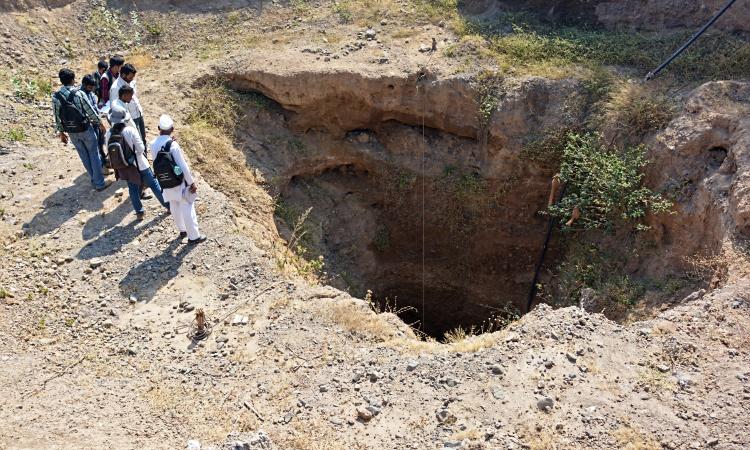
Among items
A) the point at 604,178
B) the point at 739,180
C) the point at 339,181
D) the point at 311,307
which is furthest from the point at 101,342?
the point at 739,180

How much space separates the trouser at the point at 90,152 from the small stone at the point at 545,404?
5.99m

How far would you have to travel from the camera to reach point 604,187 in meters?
8.44

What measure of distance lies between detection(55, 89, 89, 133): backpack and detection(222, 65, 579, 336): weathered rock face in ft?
9.01

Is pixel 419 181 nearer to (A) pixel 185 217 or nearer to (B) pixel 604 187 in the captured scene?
(B) pixel 604 187

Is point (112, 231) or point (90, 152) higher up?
point (90, 152)

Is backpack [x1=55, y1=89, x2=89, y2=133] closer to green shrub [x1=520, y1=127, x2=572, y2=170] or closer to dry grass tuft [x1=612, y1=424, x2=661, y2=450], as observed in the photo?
green shrub [x1=520, y1=127, x2=572, y2=170]

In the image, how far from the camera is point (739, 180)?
738cm

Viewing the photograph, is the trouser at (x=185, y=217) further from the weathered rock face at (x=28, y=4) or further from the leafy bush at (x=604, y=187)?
the weathered rock face at (x=28, y=4)

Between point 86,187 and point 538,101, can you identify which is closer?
point 86,187

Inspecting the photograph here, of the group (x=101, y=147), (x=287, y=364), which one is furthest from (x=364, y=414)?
(x=101, y=147)

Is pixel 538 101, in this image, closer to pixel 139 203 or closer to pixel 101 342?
pixel 139 203

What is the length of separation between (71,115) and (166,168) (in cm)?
168

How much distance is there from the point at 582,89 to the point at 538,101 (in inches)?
26.5

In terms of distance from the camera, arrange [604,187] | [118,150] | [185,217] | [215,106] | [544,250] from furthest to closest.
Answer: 1. [215,106]
2. [544,250]
3. [604,187]
4. [185,217]
5. [118,150]
